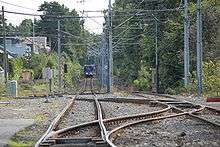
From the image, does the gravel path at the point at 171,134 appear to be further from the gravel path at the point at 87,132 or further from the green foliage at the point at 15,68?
the green foliage at the point at 15,68

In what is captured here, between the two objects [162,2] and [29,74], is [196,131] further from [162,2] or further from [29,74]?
[29,74]

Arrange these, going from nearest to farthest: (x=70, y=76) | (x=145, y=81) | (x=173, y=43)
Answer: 1. (x=173, y=43)
2. (x=145, y=81)
3. (x=70, y=76)

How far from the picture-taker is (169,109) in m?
21.6

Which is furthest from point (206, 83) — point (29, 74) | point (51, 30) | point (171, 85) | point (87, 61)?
point (87, 61)

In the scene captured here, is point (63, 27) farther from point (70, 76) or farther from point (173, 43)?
point (173, 43)

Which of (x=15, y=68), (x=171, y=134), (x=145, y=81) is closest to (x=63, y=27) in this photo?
(x=15, y=68)

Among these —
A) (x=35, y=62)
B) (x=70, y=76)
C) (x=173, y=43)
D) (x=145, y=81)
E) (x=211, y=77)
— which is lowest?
(x=145, y=81)

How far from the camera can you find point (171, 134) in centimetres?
1284

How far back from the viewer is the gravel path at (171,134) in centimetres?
1102

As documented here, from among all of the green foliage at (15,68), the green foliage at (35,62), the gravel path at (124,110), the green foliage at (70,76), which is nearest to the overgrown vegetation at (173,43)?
the gravel path at (124,110)

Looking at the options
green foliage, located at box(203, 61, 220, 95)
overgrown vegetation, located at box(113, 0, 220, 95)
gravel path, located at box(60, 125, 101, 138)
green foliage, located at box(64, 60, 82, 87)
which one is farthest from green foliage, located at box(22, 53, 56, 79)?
gravel path, located at box(60, 125, 101, 138)

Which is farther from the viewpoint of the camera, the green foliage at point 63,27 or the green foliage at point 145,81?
the green foliage at point 63,27

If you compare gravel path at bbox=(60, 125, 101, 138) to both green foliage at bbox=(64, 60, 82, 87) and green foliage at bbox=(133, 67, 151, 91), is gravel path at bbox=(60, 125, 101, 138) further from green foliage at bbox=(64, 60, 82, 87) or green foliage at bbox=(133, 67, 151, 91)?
green foliage at bbox=(64, 60, 82, 87)

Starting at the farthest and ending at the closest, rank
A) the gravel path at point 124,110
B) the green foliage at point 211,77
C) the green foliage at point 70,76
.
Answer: the green foliage at point 70,76
the green foliage at point 211,77
the gravel path at point 124,110
